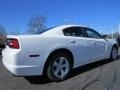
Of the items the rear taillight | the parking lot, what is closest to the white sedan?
the rear taillight

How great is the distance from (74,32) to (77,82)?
1.70 m

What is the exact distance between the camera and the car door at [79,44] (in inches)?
257

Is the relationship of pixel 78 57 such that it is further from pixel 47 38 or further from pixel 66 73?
pixel 47 38

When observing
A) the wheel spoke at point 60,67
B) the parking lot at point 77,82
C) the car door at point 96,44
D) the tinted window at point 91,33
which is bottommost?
the parking lot at point 77,82

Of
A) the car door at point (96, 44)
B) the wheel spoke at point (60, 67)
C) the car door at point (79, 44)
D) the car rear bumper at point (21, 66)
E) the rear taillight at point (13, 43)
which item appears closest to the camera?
the car rear bumper at point (21, 66)

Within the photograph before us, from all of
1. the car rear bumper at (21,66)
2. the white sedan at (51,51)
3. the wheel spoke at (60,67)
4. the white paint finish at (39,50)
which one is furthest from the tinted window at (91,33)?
the car rear bumper at (21,66)

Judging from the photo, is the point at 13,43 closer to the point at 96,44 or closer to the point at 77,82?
the point at 77,82

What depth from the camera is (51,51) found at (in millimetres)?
5844

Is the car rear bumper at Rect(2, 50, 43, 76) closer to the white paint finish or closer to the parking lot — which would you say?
the white paint finish

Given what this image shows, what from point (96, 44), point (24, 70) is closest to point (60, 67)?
point (24, 70)

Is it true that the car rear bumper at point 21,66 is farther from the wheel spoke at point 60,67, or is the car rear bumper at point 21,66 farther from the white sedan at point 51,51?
the wheel spoke at point 60,67

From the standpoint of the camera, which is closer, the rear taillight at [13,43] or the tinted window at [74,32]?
the rear taillight at [13,43]

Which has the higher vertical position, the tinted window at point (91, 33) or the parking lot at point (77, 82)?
the tinted window at point (91, 33)

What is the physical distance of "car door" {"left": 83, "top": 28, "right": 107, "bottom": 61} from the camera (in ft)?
24.1
